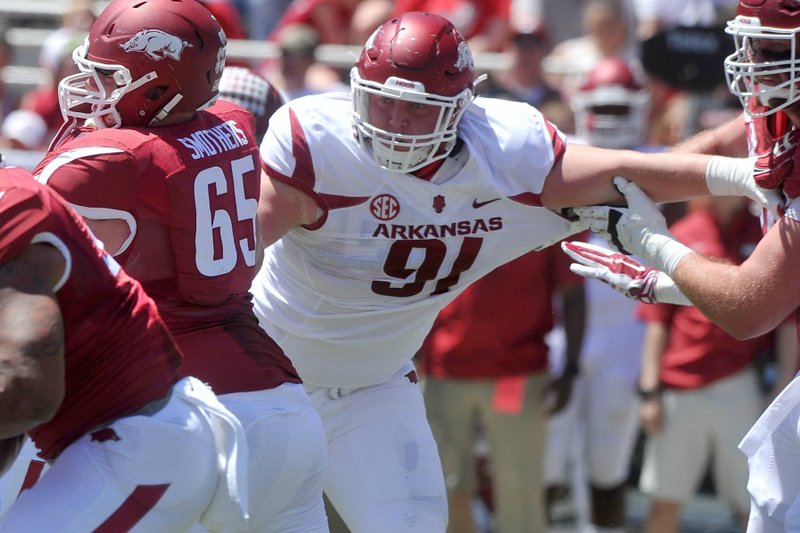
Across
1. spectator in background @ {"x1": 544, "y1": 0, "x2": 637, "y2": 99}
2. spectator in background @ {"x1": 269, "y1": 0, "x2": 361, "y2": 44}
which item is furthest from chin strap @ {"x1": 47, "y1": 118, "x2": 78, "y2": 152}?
spectator in background @ {"x1": 269, "y1": 0, "x2": 361, "y2": 44}

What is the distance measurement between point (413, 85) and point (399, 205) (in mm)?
346

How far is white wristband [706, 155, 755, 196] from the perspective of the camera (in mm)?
3803

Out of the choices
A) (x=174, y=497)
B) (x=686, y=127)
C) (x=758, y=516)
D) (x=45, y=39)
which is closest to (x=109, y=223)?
(x=174, y=497)

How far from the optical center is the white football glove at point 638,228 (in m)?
3.82

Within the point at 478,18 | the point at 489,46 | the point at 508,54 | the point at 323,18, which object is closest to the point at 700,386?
the point at 508,54

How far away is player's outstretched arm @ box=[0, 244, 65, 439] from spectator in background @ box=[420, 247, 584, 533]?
3238mm

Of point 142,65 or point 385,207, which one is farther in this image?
point 385,207

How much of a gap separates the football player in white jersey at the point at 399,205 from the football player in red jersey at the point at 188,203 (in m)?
0.41

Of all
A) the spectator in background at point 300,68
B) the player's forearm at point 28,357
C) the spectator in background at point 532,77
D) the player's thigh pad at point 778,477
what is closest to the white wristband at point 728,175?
the player's thigh pad at point 778,477

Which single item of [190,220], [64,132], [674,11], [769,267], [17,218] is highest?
[17,218]

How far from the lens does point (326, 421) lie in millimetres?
4242

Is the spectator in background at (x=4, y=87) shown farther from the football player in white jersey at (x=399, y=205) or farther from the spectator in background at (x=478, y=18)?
the football player in white jersey at (x=399, y=205)

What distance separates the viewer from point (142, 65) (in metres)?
3.51

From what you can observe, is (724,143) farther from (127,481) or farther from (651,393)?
(127,481)
